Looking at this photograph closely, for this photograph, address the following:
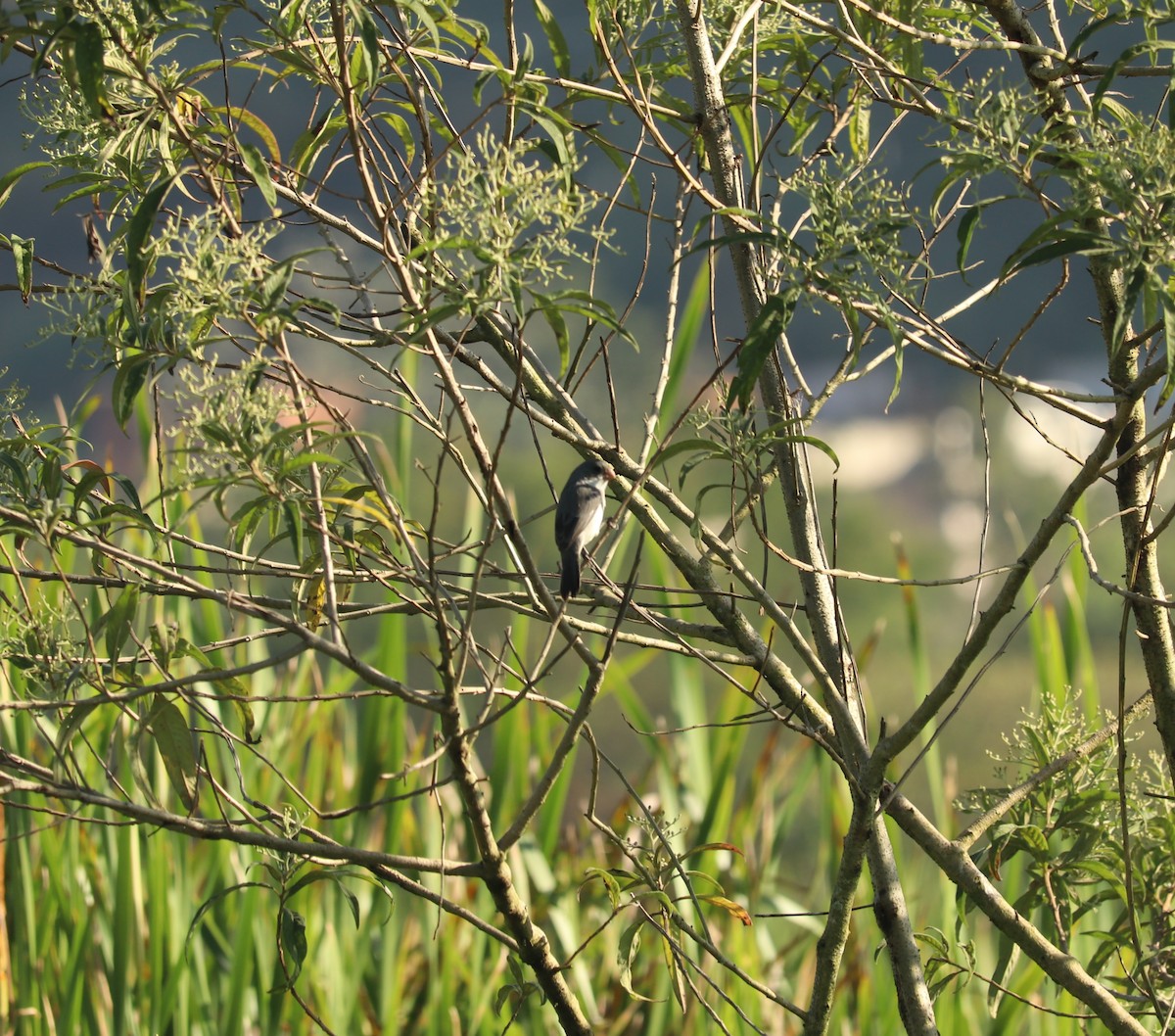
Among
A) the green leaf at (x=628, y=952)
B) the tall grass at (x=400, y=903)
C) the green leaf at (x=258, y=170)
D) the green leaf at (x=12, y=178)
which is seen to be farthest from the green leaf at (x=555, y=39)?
the tall grass at (x=400, y=903)

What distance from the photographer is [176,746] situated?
1164 mm

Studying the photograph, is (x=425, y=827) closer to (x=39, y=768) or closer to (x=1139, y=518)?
(x=39, y=768)

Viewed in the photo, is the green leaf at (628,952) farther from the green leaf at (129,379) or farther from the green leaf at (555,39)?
the green leaf at (555,39)

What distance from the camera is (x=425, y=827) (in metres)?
2.81

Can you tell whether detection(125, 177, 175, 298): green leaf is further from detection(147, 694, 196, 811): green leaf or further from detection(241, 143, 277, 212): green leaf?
detection(147, 694, 196, 811): green leaf

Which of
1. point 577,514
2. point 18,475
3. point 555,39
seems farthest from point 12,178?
point 577,514

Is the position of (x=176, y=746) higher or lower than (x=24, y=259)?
lower

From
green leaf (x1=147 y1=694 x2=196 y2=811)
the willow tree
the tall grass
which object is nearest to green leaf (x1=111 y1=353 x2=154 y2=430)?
the willow tree

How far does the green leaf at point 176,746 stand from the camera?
3.81 feet

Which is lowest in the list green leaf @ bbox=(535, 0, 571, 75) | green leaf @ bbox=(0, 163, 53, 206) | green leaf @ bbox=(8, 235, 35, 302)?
green leaf @ bbox=(8, 235, 35, 302)

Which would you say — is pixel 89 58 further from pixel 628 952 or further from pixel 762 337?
pixel 628 952

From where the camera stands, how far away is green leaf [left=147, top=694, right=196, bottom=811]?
1.16 meters

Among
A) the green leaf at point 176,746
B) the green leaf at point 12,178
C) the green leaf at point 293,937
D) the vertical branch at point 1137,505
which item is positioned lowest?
the green leaf at point 293,937

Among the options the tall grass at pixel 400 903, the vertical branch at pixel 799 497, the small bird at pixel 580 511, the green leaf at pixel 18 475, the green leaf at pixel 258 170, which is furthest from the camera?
the tall grass at pixel 400 903
